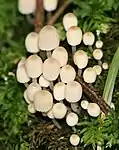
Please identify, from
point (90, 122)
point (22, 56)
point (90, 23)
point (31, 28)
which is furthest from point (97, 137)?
point (31, 28)

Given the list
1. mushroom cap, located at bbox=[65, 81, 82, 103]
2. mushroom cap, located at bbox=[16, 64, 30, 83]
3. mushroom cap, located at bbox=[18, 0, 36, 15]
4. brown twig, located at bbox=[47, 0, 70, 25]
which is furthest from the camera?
brown twig, located at bbox=[47, 0, 70, 25]

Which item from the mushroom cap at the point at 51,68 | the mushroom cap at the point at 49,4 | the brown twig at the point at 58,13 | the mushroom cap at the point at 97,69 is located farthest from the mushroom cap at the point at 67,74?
the brown twig at the point at 58,13

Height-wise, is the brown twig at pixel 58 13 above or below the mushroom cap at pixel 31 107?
above

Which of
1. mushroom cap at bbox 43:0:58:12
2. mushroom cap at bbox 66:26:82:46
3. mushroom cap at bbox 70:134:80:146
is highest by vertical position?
mushroom cap at bbox 43:0:58:12

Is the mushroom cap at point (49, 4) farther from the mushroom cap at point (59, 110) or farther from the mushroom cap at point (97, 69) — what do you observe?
the mushroom cap at point (59, 110)

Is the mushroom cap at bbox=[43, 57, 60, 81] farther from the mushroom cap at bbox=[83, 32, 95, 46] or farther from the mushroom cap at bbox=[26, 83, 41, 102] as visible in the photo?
the mushroom cap at bbox=[83, 32, 95, 46]

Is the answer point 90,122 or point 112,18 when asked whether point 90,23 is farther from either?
point 90,122

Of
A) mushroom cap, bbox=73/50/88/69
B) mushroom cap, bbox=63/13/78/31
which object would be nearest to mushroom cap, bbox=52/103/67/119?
mushroom cap, bbox=73/50/88/69
